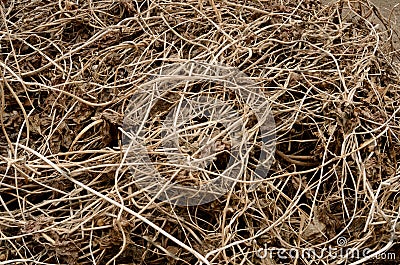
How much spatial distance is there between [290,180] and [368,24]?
556mm

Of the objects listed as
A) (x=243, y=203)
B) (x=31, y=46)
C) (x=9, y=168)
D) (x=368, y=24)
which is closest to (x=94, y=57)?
(x=31, y=46)

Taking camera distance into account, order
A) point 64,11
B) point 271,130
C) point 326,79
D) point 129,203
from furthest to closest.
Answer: point 64,11 → point 326,79 → point 271,130 → point 129,203

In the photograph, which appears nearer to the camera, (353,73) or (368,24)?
(353,73)

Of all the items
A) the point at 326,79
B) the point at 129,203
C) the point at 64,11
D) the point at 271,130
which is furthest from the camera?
the point at 64,11

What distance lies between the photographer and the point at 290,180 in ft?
3.68

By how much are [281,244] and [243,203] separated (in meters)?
0.09

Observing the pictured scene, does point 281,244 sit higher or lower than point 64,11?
lower

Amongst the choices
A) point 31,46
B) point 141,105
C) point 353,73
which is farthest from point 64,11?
point 353,73

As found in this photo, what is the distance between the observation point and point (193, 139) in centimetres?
111

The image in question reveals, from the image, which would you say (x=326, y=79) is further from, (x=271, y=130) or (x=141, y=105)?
(x=141, y=105)

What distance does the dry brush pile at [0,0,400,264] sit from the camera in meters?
1.02

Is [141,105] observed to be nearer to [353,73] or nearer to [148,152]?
[148,152]

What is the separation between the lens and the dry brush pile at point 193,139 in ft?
3.36

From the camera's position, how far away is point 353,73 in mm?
1298
